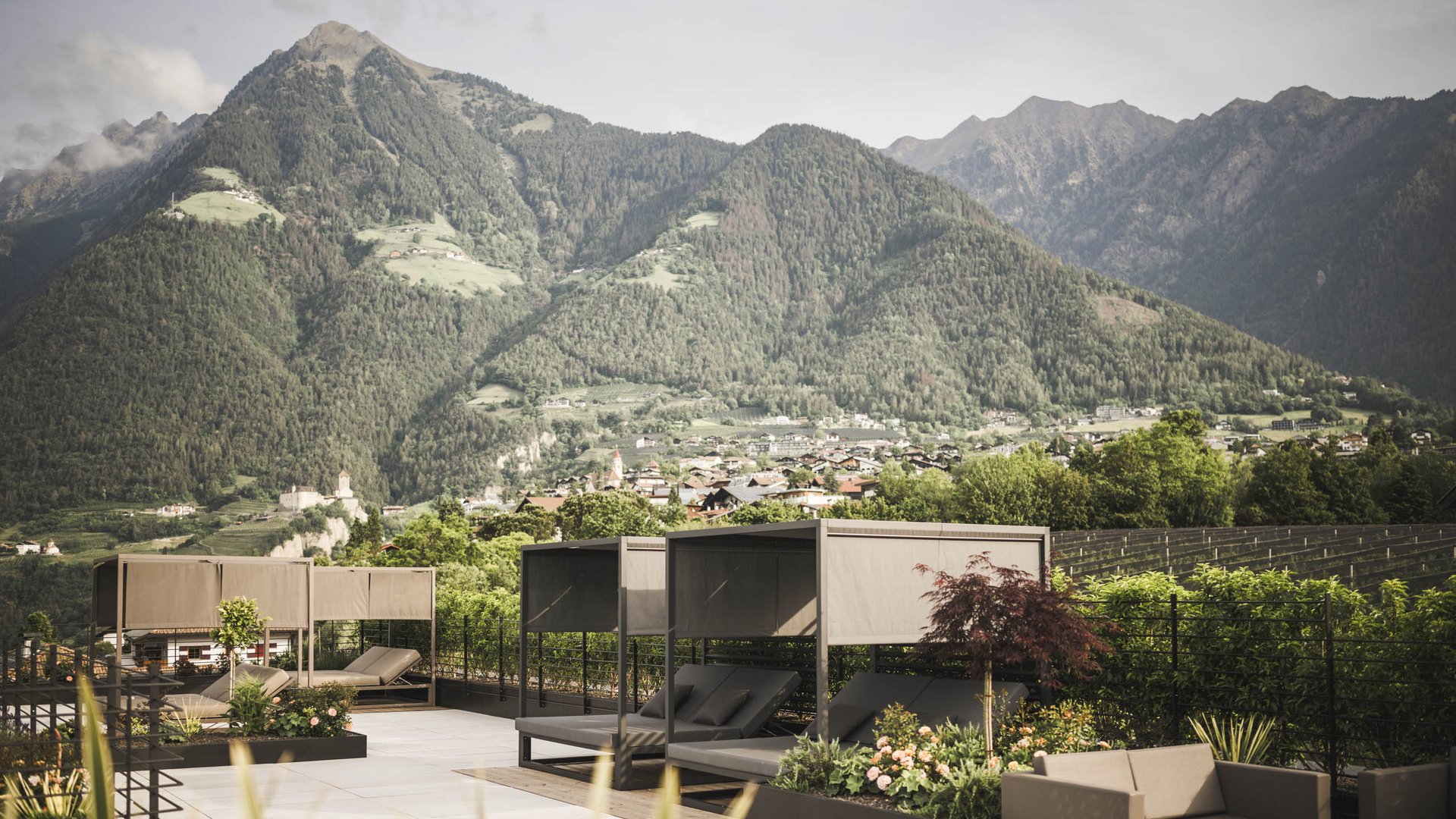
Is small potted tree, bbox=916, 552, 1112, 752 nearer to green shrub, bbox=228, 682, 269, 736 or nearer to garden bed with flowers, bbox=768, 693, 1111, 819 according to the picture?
garden bed with flowers, bbox=768, 693, 1111, 819

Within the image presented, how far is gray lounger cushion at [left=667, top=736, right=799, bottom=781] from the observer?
8.50 meters

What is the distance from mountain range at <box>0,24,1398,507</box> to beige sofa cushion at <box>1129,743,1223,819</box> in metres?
121

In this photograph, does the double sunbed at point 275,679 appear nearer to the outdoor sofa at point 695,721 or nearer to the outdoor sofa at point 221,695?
the outdoor sofa at point 221,695

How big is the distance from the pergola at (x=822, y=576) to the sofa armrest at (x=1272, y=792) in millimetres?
2145

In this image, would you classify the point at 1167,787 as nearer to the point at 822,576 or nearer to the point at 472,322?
the point at 822,576

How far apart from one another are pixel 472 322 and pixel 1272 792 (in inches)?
6009

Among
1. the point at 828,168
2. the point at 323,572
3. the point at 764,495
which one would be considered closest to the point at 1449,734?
the point at 323,572

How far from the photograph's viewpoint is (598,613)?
505 inches

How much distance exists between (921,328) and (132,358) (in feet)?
285

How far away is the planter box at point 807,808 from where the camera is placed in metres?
7.36

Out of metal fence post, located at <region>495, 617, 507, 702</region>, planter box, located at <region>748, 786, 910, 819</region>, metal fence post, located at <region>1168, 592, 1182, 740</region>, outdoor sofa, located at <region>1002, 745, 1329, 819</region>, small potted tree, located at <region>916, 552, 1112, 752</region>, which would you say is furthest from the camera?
metal fence post, located at <region>495, 617, 507, 702</region>

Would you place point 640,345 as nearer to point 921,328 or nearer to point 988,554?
point 921,328

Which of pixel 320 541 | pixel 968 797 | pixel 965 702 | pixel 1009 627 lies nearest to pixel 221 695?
pixel 965 702

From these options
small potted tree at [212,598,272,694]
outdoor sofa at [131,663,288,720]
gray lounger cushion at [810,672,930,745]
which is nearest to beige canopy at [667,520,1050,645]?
gray lounger cushion at [810,672,930,745]
